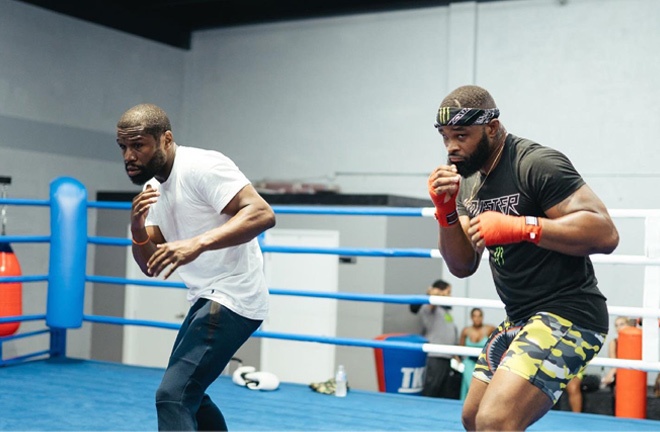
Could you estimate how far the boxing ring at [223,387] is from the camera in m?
3.86

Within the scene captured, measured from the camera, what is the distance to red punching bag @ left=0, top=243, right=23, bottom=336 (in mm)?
5426

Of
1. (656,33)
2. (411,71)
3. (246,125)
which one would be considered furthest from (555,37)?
(246,125)

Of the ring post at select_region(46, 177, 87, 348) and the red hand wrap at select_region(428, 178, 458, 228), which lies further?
Result: the ring post at select_region(46, 177, 87, 348)

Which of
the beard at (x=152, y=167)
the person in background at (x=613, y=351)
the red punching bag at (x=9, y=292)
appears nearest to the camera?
the beard at (x=152, y=167)

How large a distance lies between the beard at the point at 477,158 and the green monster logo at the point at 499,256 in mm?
253

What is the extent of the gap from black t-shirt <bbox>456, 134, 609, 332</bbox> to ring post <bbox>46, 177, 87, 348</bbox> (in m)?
3.13

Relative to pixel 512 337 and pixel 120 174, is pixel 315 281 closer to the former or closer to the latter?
pixel 120 174

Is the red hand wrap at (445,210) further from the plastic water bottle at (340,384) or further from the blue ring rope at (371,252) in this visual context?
the plastic water bottle at (340,384)

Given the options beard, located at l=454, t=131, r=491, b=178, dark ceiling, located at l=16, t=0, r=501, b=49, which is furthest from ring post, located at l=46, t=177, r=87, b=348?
dark ceiling, located at l=16, t=0, r=501, b=49

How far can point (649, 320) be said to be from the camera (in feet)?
13.0

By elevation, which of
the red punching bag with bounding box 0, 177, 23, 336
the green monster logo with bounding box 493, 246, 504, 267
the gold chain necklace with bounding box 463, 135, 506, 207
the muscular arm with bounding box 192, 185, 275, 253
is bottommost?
the red punching bag with bounding box 0, 177, 23, 336

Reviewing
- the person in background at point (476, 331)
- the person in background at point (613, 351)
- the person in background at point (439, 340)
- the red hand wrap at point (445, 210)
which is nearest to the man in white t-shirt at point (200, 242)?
the red hand wrap at point (445, 210)

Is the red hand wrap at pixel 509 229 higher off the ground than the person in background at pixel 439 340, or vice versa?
the red hand wrap at pixel 509 229

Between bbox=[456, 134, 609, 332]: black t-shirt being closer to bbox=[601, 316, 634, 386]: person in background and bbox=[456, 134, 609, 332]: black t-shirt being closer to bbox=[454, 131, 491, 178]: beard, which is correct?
bbox=[454, 131, 491, 178]: beard
